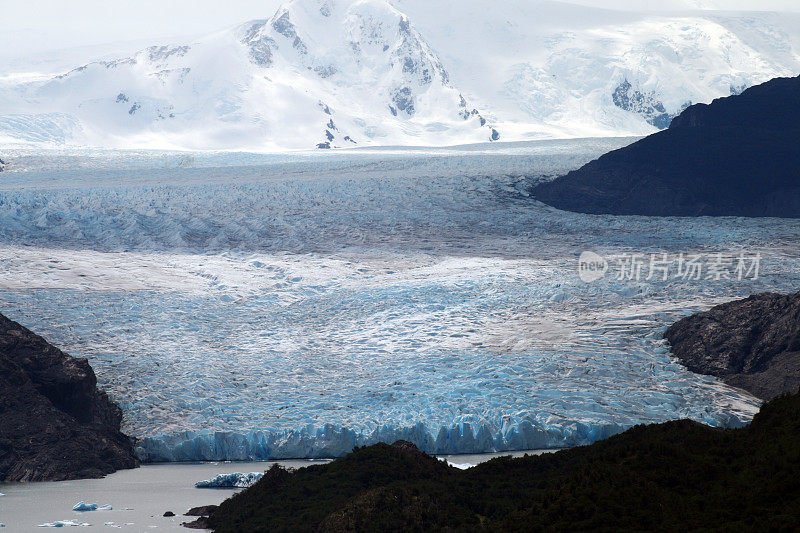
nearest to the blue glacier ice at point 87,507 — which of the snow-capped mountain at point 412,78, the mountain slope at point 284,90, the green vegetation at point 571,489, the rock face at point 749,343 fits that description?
the green vegetation at point 571,489

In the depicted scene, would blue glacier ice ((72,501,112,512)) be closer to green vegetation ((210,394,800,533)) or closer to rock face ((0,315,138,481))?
green vegetation ((210,394,800,533))

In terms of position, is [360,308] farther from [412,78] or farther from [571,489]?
[412,78]

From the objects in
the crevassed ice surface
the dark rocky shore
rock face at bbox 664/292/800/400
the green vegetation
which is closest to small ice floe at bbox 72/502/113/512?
the dark rocky shore

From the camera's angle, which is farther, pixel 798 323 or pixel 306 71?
pixel 306 71

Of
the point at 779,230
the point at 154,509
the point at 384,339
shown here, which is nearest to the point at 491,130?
the point at 779,230

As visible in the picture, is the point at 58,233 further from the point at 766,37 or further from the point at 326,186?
the point at 766,37

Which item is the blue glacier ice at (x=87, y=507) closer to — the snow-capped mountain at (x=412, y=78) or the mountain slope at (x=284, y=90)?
the mountain slope at (x=284, y=90)

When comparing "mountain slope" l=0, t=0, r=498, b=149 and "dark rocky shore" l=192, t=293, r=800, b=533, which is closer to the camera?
"dark rocky shore" l=192, t=293, r=800, b=533
